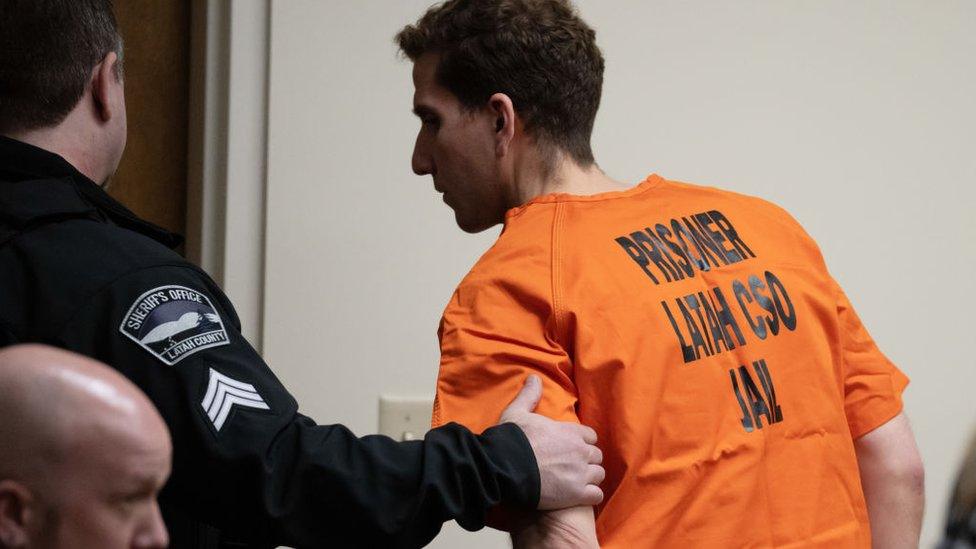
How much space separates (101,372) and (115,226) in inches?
22.6

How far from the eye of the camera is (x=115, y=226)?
1.21 m

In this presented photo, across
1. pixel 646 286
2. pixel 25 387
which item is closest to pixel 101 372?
pixel 25 387

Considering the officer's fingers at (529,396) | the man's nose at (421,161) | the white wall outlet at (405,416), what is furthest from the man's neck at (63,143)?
the white wall outlet at (405,416)

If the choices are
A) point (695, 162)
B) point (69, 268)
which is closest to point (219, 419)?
point (69, 268)

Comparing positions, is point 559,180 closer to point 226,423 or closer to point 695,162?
point 226,423

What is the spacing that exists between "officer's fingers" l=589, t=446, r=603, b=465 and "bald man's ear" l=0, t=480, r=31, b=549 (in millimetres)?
625

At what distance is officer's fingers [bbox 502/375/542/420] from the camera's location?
3.82 ft

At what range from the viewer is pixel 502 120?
1424 mm

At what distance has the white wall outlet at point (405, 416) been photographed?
192 centimetres

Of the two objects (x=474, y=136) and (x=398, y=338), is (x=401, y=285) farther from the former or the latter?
(x=474, y=136)

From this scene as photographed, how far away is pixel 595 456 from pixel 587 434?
0.02 meters

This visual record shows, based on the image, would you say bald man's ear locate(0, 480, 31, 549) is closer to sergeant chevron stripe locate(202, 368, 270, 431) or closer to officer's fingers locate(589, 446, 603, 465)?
sergeant chevron stripe locate(202, 368, 270, 431)

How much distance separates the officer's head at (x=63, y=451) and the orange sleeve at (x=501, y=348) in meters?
0.56

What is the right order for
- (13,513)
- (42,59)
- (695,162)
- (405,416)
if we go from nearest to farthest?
(13,513) → (42,59) → (405,416) → (695,162)
